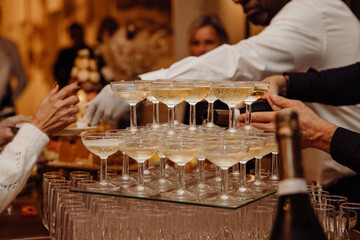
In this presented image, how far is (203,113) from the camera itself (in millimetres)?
2195

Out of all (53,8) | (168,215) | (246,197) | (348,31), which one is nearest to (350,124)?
(348,31)

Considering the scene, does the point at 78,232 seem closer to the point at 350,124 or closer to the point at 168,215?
Result: the point at 168,215

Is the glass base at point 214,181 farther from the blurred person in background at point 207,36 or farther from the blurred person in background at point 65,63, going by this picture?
the blurred person in background at point 65,63

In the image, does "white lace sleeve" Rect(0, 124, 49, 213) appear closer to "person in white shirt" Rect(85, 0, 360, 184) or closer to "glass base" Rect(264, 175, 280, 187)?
"person in white shirt" Rect(85, 0, 360, 184)

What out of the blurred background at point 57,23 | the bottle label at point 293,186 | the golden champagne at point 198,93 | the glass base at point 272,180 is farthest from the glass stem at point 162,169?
the blurred background at point 57,23

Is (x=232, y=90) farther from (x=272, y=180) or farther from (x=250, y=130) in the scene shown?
(x=272, y=180)

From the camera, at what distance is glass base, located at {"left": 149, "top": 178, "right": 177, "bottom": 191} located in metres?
1.67

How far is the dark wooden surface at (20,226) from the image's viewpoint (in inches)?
86.2

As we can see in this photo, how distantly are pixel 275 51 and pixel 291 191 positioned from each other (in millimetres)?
1791

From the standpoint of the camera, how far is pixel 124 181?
174 cm

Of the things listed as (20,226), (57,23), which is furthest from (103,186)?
(57,23)

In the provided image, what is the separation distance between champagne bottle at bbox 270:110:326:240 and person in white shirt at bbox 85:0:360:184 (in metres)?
1.44

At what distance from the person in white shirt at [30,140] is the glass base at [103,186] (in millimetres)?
571

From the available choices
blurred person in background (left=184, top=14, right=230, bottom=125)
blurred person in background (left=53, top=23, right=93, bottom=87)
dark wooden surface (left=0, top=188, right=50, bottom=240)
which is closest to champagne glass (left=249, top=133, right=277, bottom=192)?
dark wooden surface (left=0, top=188, right=50, bottom=240)
